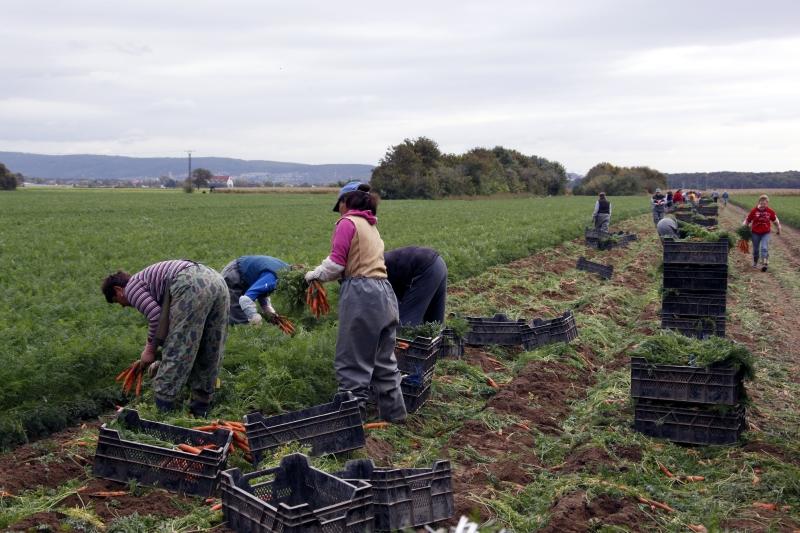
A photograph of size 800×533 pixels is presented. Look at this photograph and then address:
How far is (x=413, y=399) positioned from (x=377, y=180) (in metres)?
77.0

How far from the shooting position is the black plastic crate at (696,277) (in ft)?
35.5

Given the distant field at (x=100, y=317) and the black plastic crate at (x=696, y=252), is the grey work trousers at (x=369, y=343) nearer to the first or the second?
the distant field at (x=100, y=317)

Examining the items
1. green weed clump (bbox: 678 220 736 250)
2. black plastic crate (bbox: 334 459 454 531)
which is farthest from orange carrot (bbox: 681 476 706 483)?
green weed clump (bbox: 678 220 736 250)

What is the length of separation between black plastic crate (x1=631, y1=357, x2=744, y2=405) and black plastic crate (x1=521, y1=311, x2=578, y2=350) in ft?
10.4

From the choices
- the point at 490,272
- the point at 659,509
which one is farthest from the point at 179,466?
the point at 490,272

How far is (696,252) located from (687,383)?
14.8 ft

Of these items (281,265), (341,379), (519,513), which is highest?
(281,265)

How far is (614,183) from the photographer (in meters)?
108

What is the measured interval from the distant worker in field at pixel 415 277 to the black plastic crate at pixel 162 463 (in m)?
3.38

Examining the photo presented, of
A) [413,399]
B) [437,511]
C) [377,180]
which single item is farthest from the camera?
[377,180]

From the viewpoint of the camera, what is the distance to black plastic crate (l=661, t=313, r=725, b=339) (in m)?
10.9

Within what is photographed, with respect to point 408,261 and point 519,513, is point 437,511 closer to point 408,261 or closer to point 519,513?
point 519,513

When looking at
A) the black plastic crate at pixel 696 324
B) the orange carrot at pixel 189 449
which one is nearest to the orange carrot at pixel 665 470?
the orange carrot at pixel 189 449

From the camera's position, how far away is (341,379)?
702 centimetres
